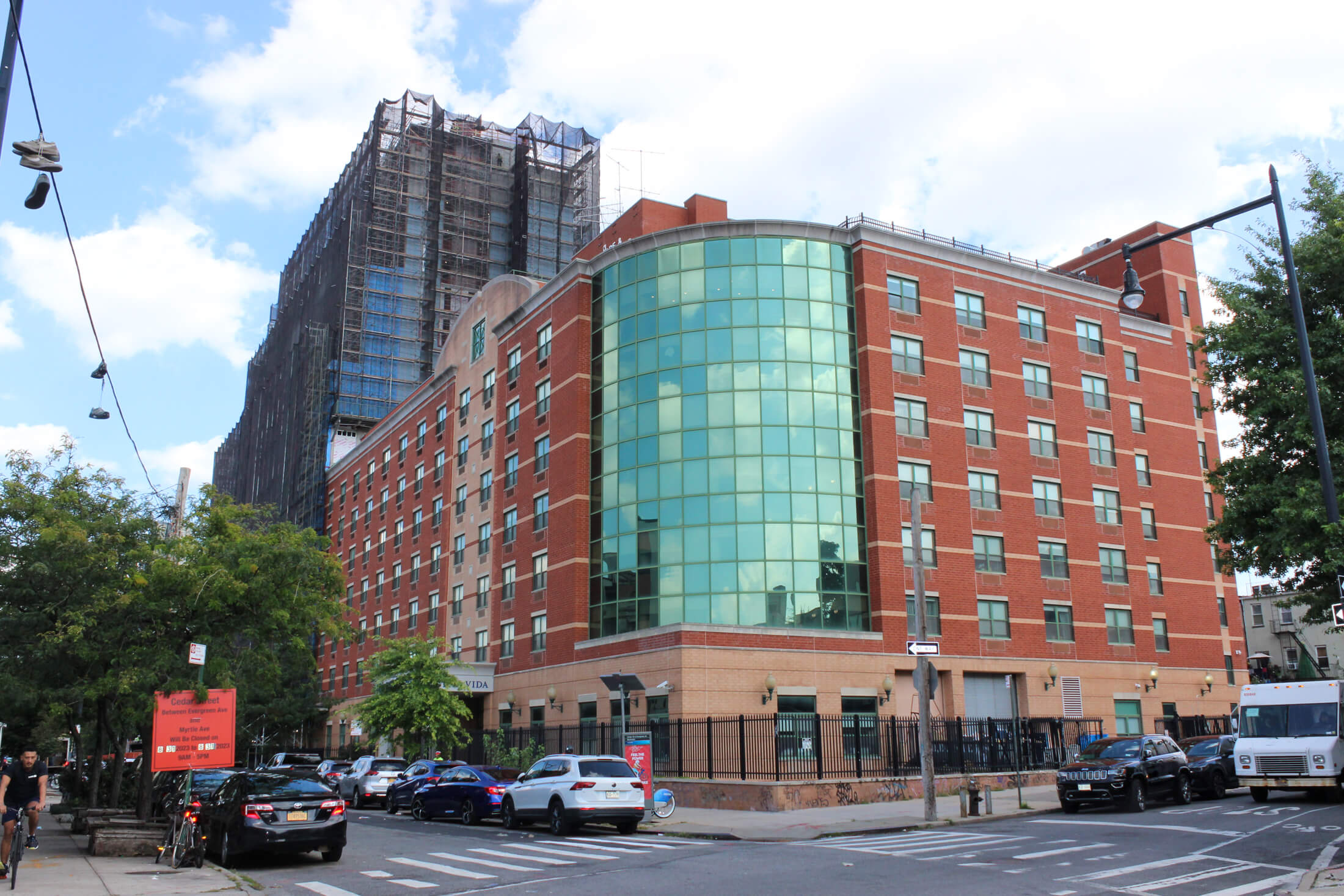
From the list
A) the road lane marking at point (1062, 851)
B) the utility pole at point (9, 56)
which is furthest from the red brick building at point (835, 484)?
the utility pole at point (9, 56)

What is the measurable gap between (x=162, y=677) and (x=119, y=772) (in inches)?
379

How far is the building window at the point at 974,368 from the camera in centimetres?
Result: 4272

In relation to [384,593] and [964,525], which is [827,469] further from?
[384,593]

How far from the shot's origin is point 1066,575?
43.0 metres

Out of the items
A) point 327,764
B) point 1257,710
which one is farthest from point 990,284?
point 327,764

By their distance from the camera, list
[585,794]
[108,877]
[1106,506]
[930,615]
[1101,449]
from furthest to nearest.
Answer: [1101,449], [1106,506], [930,615], [585,794], [108,877]

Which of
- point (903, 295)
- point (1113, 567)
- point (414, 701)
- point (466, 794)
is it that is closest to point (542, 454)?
point (414, 701)

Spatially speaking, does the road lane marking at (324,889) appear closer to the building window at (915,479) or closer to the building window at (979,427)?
the building window at (915,479)

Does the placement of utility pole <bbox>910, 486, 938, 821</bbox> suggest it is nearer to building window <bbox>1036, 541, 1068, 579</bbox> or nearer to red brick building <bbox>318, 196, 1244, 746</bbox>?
red brick building <bbox>318, 196, 1244, 746</bbox>

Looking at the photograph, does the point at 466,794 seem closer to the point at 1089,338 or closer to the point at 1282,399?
the point at 1282,399

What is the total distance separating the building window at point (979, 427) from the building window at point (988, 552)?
12.3 feet

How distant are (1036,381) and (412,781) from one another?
97.1ft

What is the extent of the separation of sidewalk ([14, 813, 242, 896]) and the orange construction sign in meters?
1.82

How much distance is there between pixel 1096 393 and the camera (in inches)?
1829
